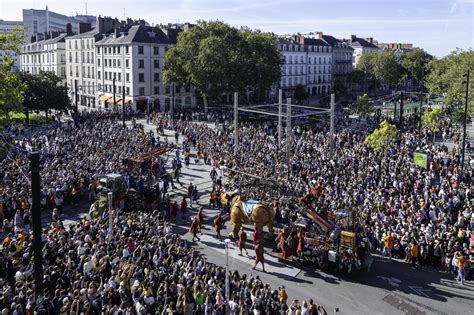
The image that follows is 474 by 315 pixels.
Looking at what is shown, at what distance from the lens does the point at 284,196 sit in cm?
2228

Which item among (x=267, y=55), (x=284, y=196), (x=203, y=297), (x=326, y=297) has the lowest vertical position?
(x=326, y=297)

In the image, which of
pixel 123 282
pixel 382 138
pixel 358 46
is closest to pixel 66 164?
pixel 123 282

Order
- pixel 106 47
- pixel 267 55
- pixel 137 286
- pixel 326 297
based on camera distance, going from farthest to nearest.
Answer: pixel 106 47
pixel 267 55
pixel 326 297
pixel 137 286

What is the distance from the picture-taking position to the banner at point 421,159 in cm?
3154

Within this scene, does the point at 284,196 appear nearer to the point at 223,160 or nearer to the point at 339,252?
the point at 339,252

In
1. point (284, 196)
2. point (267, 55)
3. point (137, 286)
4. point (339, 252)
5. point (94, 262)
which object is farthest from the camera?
point (267, 55)

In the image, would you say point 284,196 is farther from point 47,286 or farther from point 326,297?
point 47,286

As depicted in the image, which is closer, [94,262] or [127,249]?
[94,262]

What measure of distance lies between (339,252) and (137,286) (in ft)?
27.8

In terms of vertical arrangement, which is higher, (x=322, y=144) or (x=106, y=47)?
(x=106, y=47)

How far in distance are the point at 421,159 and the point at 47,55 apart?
8547cm

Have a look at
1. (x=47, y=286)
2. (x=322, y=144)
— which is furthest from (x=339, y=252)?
(x=322, y=144)

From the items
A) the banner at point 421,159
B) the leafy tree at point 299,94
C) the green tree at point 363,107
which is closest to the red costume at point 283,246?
the banner at point 421,159

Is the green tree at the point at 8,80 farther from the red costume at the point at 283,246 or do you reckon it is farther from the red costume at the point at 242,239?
the red costume at the point at 283,246
